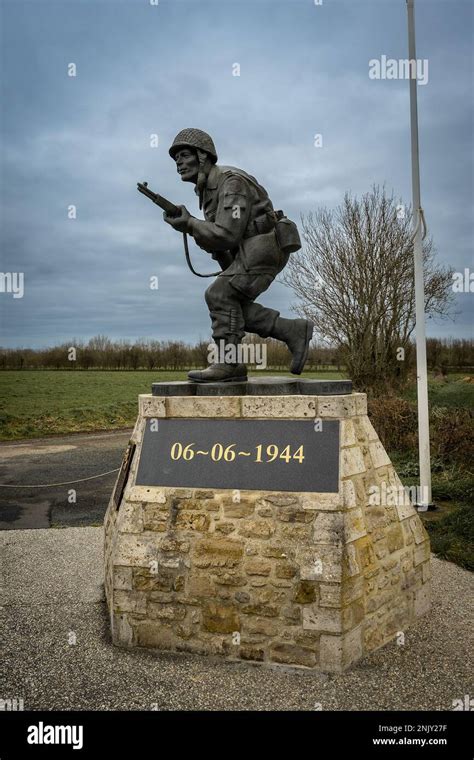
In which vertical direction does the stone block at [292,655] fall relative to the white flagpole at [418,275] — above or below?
below

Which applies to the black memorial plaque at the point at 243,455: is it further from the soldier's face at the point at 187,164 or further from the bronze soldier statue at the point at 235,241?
the soldier's face at the point at 187,164

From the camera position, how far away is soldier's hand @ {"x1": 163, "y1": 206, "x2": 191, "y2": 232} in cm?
505

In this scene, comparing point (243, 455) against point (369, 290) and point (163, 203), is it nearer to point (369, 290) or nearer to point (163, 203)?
point (163, 203)

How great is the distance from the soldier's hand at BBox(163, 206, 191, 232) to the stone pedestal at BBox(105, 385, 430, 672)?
1486 millimetres

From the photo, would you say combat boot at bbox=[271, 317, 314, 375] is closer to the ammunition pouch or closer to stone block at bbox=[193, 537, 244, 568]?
the ammunition pouch

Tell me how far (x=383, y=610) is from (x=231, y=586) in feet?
4.24

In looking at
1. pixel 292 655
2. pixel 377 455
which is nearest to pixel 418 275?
pixel 377 455

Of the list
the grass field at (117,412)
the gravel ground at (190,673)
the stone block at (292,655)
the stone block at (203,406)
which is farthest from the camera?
the grass field at (117,412)

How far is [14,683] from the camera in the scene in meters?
4.14

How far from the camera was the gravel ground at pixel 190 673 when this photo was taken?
3906mm

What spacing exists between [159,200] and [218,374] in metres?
1.60

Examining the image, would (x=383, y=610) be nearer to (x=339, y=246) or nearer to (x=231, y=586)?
(x=231, y=586)

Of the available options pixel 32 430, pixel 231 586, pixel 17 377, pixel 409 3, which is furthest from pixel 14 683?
pixel 17 377

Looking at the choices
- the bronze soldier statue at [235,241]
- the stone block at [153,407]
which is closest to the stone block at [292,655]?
the stone block at [153,407]
